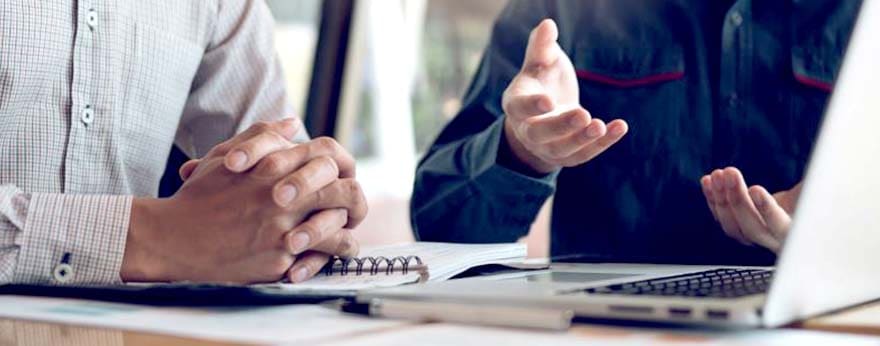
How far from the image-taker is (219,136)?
153 centimetres

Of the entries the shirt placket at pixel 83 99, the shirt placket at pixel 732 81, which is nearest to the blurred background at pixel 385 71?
the shirt placket at pixel 732 81

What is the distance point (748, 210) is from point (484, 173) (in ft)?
1.21

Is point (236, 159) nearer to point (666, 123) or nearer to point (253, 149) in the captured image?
point (253, 149)

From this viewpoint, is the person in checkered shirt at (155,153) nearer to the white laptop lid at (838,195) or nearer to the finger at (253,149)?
the finger at (253,149)

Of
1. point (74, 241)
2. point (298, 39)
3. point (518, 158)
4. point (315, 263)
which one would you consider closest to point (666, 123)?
point (518, 158)

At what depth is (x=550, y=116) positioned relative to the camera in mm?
1122

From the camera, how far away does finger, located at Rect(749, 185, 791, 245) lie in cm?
116

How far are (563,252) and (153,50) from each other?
26.5 inches

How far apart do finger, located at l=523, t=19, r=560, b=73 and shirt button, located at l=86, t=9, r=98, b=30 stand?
545 millimetres

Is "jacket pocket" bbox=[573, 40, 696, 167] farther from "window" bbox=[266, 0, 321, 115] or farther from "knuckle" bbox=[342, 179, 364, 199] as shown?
"window" bbox=[266, 0, 321, 115]

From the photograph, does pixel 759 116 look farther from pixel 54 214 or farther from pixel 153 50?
pixel 54 214

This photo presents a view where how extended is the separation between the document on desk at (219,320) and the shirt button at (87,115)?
512mm

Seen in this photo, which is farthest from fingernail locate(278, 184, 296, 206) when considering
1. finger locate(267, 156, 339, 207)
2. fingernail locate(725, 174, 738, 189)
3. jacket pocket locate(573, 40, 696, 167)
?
jacket pocket locate(573, 40, 696, 167)

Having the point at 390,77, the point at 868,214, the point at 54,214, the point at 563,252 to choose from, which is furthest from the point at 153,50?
the point at 390,77
